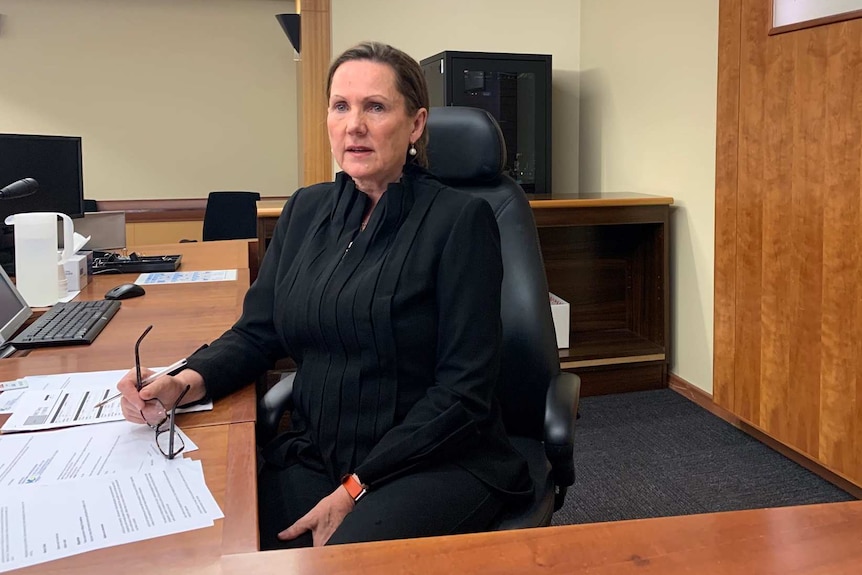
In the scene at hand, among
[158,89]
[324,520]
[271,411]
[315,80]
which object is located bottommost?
[324,520]

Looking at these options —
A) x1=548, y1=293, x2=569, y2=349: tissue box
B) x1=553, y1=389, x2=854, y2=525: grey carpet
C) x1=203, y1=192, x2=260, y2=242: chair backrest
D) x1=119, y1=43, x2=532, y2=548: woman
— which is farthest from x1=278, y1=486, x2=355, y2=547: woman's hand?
x1=203, y1=192, x2=260, y2=242: chair backrest

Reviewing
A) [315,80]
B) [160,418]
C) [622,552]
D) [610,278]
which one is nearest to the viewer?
[622,552]

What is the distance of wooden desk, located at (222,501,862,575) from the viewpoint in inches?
25.0

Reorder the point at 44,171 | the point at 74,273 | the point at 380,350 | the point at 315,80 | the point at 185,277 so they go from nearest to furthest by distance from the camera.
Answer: the point at 380,350
the point at 74,273
the point at 185,277
the point at 44,171
the point at 315,80

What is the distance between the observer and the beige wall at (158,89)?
5375 mm

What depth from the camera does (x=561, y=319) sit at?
3.33 meters

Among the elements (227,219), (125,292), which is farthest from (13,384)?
(227,219)

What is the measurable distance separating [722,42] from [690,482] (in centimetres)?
160

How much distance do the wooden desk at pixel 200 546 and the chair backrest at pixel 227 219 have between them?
383 cm

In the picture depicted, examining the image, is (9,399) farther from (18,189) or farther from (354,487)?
(18,189)

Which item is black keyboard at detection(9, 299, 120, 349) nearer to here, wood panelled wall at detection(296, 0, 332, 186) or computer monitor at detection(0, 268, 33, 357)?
computer monitor at detection(0, 268, 33, 357)

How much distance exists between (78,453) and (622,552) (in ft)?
2.49

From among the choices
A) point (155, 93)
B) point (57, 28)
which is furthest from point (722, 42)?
point (57, 28)

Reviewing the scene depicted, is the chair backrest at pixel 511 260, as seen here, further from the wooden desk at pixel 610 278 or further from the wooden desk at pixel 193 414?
the wooden desk at pixel 610 278
